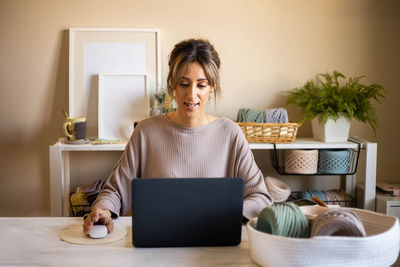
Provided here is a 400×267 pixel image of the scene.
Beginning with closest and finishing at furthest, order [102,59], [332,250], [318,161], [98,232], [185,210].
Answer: [332,250], [185,210], [98,232], [318,161], [102,59]

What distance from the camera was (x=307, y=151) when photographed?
8.27 feet

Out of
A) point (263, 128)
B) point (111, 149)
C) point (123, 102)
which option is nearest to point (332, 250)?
point (263, 128)

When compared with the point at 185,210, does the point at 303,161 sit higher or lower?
lower

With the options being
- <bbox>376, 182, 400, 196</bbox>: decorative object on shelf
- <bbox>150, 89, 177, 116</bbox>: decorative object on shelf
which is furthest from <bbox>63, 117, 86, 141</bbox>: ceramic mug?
<bbox>376, 182, 400, 196</bbox>: decorative object on shelf

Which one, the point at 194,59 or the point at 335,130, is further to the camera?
the point at 335,130

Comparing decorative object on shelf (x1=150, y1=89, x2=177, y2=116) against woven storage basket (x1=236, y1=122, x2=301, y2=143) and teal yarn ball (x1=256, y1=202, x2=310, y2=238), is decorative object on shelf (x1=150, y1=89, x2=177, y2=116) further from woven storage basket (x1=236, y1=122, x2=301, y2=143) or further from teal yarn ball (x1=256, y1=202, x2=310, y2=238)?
teal yarn ball (x1=256, y1=202, x2=310, y2=238)

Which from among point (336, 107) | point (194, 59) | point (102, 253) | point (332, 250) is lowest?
point (102, 253)

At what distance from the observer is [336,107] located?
8.49ft

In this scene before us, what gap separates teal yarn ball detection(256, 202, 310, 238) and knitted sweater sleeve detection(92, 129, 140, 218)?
2.04ft

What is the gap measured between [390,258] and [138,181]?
0.63m

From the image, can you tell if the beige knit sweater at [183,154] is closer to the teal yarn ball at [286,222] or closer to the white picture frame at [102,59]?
the teal yarn ball at [286,222]

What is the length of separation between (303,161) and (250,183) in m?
0.98

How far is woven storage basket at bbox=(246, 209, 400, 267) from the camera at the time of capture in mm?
952

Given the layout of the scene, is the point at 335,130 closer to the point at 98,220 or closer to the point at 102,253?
the point at 98,220
